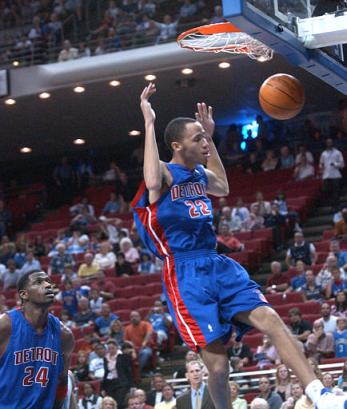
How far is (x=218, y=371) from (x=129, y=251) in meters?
13.0

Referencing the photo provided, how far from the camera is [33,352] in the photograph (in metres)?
6.95

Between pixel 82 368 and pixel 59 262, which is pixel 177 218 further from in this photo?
pixel 59 262

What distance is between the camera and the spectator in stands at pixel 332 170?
20422 millimetres

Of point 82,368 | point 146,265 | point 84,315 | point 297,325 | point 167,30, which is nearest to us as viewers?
point 297,325

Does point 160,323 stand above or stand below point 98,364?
above

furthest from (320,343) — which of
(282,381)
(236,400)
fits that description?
(236,400)

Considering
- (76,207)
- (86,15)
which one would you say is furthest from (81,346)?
(86,15)

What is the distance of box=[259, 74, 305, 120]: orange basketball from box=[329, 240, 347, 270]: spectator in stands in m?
7.79

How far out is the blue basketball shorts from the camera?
6.78 m

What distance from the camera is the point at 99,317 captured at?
17.0m

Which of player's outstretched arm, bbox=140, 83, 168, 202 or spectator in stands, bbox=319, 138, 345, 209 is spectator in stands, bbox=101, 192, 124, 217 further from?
player's outstretched arm, bbox=140, 83, 168, 202

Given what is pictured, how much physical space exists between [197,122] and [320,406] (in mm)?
2306

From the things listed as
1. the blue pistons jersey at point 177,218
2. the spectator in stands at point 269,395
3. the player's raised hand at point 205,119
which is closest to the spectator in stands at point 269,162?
Result: the spectator in stands at point 269,395

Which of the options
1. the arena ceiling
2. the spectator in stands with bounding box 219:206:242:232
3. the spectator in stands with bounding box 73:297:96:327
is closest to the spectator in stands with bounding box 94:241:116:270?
the spectator in stands with bounding box 73:297:96:327
